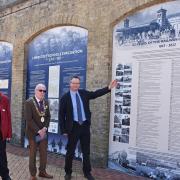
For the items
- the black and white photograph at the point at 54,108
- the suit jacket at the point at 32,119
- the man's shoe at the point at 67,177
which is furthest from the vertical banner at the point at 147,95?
the black and white photograph at the point at 54,108

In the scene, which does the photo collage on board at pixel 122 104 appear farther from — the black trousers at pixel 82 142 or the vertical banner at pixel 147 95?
the black trousers at pixel 82 142

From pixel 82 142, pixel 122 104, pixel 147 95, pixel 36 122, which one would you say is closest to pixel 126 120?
pixel 122 104

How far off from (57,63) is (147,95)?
3.66 m

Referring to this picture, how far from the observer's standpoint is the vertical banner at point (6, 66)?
14.2 m

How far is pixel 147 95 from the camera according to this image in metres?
8.66

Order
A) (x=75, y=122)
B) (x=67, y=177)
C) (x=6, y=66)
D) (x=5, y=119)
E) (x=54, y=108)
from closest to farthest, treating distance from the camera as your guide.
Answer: (x=5, y=119) < (x=75, y=122) < (x=67, y=177) < (x=54, y=108) < (x=6, y=66)

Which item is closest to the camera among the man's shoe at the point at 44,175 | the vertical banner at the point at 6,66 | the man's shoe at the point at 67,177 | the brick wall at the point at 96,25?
the man's shoe at the point at 67,177

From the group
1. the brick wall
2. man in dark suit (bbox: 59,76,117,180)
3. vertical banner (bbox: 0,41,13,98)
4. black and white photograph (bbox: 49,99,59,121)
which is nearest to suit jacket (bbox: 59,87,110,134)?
man in dark suit (bbox: 59,76,117,180)

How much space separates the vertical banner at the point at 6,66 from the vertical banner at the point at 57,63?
1521 mm

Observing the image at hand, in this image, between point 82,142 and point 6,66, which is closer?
point 82,142

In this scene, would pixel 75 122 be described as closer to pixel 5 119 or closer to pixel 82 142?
pixel 82 142

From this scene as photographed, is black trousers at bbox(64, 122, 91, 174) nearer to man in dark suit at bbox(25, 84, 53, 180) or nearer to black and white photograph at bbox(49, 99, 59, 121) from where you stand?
man in dark suit at bbox(25, 84, 53, 180)

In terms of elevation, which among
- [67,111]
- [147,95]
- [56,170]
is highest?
[147,95]

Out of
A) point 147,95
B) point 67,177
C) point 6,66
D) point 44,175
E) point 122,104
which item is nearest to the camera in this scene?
point 67,177
